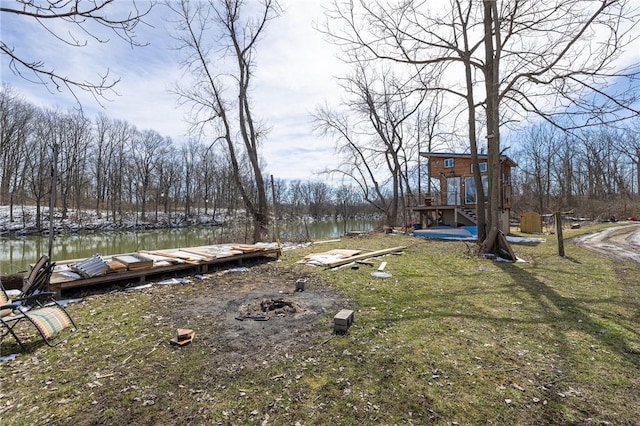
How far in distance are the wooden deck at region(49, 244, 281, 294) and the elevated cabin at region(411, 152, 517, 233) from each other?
1230cm

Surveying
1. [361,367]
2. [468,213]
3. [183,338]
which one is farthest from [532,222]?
[183,338]

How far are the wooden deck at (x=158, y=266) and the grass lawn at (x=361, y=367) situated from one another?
2.21 ft

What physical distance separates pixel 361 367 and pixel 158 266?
5.08 m

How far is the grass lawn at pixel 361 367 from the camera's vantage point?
2.21 m

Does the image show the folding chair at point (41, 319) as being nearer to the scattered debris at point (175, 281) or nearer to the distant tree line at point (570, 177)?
the scattered debris at point (175, 281)

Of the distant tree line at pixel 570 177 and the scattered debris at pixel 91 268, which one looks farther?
the distant tree line at pixel 570 177

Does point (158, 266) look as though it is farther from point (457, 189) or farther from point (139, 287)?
point (457, 189)

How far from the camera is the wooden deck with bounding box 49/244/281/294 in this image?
17.0 feet

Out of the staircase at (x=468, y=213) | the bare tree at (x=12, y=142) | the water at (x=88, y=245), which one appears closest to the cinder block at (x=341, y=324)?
the water at (x=88, y=245)

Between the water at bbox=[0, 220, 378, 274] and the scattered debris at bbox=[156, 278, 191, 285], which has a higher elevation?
the scattered debris at bbox=[156, 278, 191, 285]

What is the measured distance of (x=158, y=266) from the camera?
6262mm

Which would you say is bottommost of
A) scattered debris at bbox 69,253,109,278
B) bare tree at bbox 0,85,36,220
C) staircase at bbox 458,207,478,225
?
scattered debris at bbox 69,253,109,278

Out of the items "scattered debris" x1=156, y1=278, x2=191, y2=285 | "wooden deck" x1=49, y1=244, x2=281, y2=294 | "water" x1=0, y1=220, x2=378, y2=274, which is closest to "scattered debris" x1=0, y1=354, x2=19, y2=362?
"wooden deck" x1=49, y1=244, x2=281, y2=294

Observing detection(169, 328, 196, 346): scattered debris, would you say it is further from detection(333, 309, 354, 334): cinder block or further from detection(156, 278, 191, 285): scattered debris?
detection(156, 278, 191, 285): scattered debris
